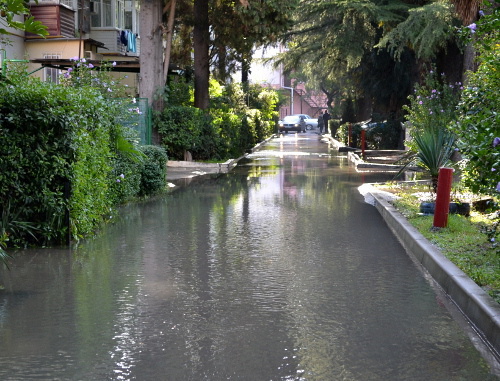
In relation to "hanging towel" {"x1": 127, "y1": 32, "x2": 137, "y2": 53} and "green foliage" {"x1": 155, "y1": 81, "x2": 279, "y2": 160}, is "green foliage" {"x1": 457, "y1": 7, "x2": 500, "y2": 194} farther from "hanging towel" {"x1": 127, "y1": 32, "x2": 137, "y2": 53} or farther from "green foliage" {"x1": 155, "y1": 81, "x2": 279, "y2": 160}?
"hanging towel" {"x1": 127, "y1": 32, "x2": 137, "y2": 53}

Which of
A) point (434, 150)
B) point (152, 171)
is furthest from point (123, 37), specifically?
point (434, 150)

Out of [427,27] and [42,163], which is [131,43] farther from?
[42,163]

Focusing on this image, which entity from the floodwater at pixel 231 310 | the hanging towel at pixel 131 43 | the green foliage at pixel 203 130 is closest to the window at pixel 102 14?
the hanging towel at pixel 131 43

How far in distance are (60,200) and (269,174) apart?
1568 centimetres

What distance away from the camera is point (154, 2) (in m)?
26.6

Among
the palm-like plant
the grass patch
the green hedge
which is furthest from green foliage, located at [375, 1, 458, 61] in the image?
the green hedge

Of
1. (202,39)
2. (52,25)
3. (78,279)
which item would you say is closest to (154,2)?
(202,39)

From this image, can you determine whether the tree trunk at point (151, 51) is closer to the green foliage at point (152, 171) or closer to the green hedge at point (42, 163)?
the green foliage at point (152, 171)

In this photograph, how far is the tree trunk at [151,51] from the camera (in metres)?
26.5

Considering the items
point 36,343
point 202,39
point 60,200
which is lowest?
point 36,343

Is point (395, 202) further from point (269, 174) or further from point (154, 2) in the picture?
point (154, 2)

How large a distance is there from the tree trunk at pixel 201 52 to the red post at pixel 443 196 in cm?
2077

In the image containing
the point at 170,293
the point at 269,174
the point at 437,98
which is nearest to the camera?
the point at 170,293

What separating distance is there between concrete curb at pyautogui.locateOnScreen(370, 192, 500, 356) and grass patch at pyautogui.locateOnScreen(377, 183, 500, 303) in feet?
0.33
